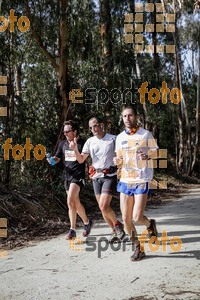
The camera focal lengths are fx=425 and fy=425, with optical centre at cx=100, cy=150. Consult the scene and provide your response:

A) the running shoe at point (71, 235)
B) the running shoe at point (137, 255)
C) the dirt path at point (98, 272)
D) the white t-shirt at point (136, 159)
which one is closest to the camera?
the dirt path at point (98, 272)

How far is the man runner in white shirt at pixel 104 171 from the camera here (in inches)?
243

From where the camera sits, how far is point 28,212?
27.5 feet

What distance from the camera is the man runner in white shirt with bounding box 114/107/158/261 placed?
540cm

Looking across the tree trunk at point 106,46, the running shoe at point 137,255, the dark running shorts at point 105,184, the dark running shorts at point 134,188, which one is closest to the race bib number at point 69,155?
the dark running shorts at point 105,184

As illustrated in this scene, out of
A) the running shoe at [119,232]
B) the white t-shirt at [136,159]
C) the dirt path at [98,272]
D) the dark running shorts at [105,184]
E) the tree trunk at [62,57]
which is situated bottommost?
the dirt path at [98,272]

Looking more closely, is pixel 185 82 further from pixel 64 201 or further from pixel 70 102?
pixel 64 201

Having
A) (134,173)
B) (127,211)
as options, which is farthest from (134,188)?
(127,211)

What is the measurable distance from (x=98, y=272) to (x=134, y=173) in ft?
4.32

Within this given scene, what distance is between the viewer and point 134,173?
18.0 feet

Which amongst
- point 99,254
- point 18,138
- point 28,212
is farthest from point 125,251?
point 18,138

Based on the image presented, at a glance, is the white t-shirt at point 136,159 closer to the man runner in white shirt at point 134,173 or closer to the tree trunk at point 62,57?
the man runner in white shirt at point 134,173

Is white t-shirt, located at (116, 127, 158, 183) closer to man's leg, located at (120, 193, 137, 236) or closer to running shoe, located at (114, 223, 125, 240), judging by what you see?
man's leg, located at (120, 193, 137, 236)

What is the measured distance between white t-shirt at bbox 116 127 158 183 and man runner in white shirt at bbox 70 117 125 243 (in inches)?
25.1

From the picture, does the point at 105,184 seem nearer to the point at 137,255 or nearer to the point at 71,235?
the point at 71,235
